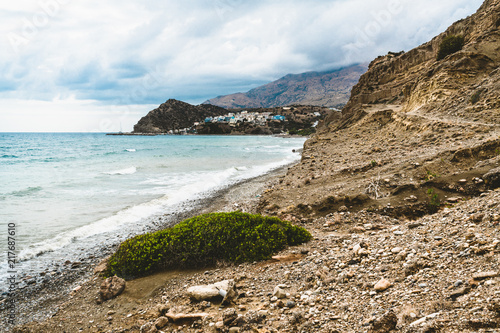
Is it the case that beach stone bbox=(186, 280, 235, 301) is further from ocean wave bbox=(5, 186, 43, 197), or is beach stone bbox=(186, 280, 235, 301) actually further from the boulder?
ocean wave bbox=(5, 186, 43, 197)

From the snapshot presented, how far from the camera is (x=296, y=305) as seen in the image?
13.0 feet

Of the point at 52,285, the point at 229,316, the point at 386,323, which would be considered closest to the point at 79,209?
the point at 52,285

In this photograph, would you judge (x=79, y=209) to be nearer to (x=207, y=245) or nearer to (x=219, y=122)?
(x=207, y=245)

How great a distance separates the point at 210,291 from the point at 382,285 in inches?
107

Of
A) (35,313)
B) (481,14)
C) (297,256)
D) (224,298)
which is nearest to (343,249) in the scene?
(297,256)

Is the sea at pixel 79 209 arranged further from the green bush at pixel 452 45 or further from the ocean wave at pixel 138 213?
the green bush at pixel 452 45

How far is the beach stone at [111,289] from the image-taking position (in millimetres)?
5700

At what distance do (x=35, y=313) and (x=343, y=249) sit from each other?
22.0 ft

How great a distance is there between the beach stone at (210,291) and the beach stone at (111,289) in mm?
1983

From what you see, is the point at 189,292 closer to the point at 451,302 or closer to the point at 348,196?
the point at 451,302

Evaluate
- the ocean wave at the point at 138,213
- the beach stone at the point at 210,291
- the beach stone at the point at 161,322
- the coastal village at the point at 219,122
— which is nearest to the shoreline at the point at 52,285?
the ocean wave at the point at 138,213

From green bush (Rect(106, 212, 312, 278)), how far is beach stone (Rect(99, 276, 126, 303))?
0.60 metres

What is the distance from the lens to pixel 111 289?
5.74 metres

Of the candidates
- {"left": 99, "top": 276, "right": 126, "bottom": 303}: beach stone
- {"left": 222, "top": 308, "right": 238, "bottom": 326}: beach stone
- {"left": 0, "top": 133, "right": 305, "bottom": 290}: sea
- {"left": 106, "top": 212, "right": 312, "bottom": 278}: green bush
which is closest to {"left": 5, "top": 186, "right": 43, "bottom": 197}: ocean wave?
{"left": 0, "top": 133, "right": 305, "bottom": 290}: sea
